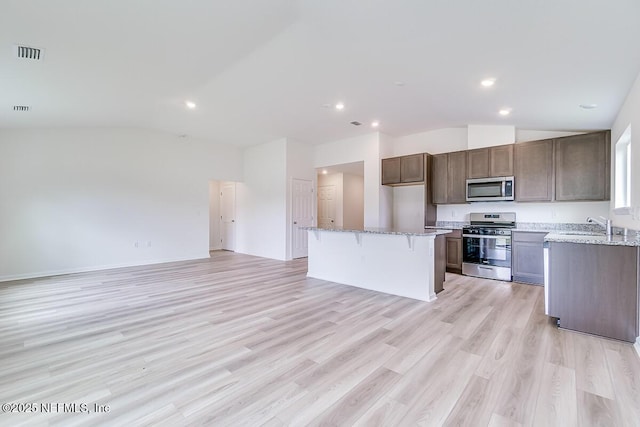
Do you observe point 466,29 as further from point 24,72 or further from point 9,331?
point 9,331

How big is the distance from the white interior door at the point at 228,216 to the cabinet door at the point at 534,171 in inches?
279

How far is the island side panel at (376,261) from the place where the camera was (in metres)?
3.87

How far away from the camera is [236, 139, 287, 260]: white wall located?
23.5 ft

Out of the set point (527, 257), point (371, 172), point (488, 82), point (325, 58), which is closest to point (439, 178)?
point (371, 172)

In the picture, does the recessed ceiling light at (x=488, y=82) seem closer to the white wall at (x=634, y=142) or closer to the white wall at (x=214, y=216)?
the white wall at (x=634, y=142)

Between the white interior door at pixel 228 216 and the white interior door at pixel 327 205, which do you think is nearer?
the white interior door at pixel 228 216

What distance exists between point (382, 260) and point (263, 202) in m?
4.31

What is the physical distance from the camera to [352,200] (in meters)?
9.70

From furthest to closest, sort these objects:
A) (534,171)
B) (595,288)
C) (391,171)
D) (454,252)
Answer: (391,171)
(454,252)
(534,171)
(595,288)

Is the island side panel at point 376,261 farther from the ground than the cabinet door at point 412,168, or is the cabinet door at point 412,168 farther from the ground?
the cabinet door at point 412,168

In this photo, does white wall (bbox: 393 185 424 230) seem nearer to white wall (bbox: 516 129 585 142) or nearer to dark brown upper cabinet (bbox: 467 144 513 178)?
dark brown upper cabinet (bbox: 467 144 513 178)

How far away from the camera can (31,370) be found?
2.17m

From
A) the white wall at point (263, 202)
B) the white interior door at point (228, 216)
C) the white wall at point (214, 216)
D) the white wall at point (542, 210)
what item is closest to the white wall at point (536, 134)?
the white wall at point (542, 210)

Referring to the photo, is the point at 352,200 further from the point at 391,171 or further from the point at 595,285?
the point at 595,285
